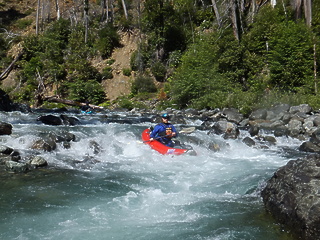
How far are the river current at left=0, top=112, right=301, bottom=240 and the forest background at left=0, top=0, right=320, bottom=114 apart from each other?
839 centimetres

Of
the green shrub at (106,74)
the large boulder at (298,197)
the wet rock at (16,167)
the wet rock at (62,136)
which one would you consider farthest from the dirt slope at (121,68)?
the large boulder at (298,197)

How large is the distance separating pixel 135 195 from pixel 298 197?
2741 mm

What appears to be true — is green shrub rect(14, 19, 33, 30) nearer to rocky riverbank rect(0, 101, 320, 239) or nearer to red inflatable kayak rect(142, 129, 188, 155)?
rocky riverbank rect(0, 101, 320, 239)

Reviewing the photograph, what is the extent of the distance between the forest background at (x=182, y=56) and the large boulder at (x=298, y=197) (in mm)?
10630

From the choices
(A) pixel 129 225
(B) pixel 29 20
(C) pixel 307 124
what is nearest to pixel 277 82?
(C) pixel 307 124

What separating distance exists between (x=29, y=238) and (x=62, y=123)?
882 cm

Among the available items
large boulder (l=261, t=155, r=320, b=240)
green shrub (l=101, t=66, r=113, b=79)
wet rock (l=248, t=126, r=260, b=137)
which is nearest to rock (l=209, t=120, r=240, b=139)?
wet rock (l=248, t=126, r=260, b=137)

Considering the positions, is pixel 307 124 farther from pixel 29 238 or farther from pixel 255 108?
pixel 29 238

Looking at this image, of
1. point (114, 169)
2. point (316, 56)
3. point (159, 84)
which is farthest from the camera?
point (159, 84)

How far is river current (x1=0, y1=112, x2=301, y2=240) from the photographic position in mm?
4074

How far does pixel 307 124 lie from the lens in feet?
38.5

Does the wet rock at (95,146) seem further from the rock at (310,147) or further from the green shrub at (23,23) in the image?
the green shrub at (23,23)

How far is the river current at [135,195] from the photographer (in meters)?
4.07

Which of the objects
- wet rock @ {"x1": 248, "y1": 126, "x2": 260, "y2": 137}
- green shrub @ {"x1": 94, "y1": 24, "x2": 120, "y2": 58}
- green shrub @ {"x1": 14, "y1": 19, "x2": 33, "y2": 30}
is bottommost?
wet rock @ {"x1": 248, "y1": 126, "x2": 260, "y2": 137}
